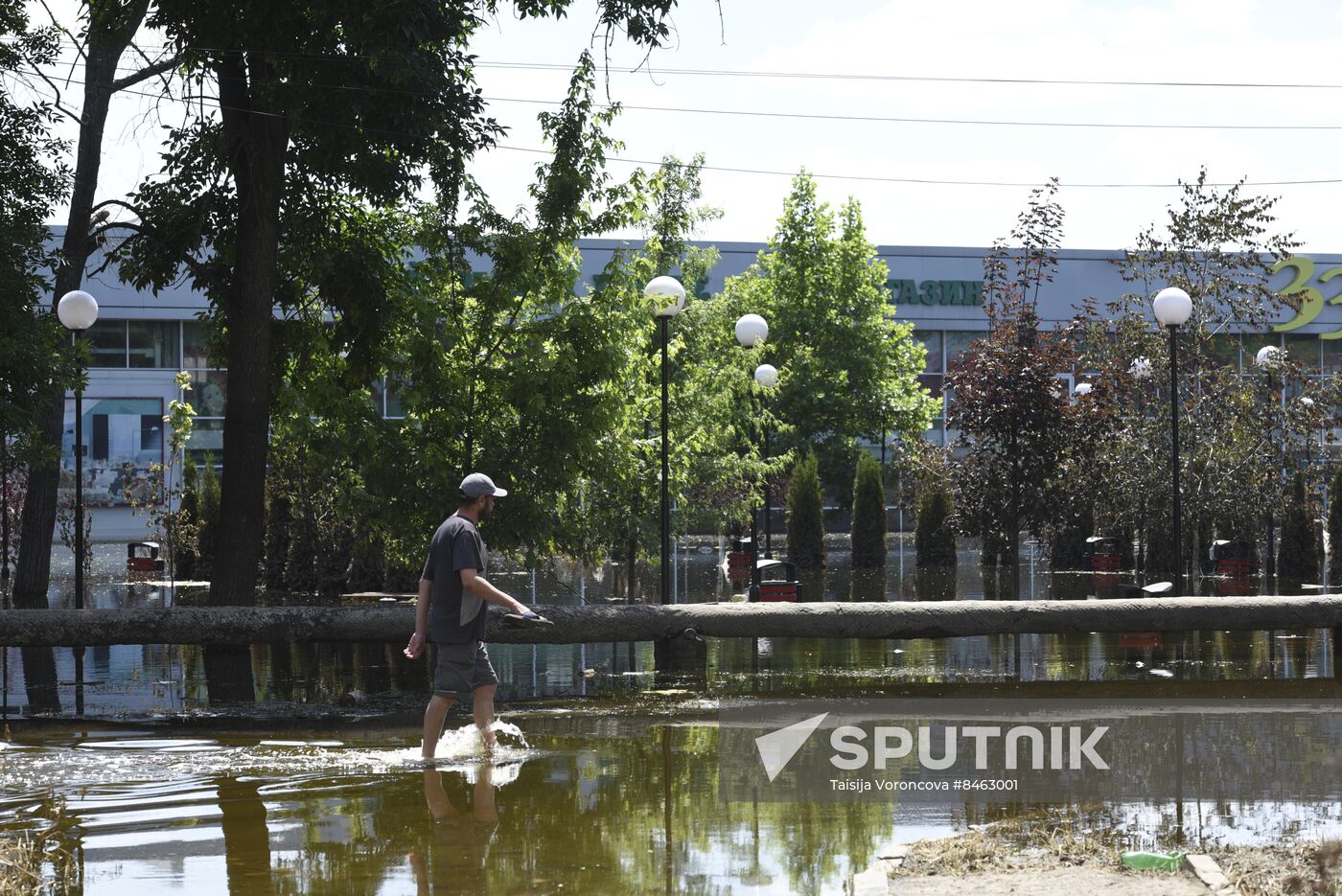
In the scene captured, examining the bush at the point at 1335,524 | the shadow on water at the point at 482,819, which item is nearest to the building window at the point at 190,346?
the bush at the point at 1335,524

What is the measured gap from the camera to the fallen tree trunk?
10461 mm

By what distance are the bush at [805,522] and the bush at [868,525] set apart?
2.79ft

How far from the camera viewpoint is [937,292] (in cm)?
4341

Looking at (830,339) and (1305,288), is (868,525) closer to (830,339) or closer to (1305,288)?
(830,339)

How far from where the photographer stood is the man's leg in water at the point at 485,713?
A: 8.16m

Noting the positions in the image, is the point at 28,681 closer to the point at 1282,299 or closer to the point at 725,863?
the point at 725,863

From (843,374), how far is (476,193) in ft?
63.5

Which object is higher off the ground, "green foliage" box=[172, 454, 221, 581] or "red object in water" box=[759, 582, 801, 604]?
"green foliage" box=[172, 454, 221, 581]

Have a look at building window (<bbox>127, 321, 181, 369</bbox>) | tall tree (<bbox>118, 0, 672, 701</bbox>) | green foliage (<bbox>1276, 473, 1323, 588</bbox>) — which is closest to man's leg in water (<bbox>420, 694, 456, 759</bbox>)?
tall tree (<bbox>118, 0, 672, 701</bbox>)

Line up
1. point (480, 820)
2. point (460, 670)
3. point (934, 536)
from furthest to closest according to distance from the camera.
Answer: point (934, 536)
point (460, 670)
point (480, 820)

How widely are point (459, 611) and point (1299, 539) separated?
19.9m

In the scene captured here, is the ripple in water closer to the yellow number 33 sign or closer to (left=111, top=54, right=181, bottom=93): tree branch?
(left=111, top=54, right=181, bottom=93): tree branch

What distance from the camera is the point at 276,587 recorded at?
861 inches

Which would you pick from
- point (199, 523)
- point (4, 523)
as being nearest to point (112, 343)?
point (4, 523)
